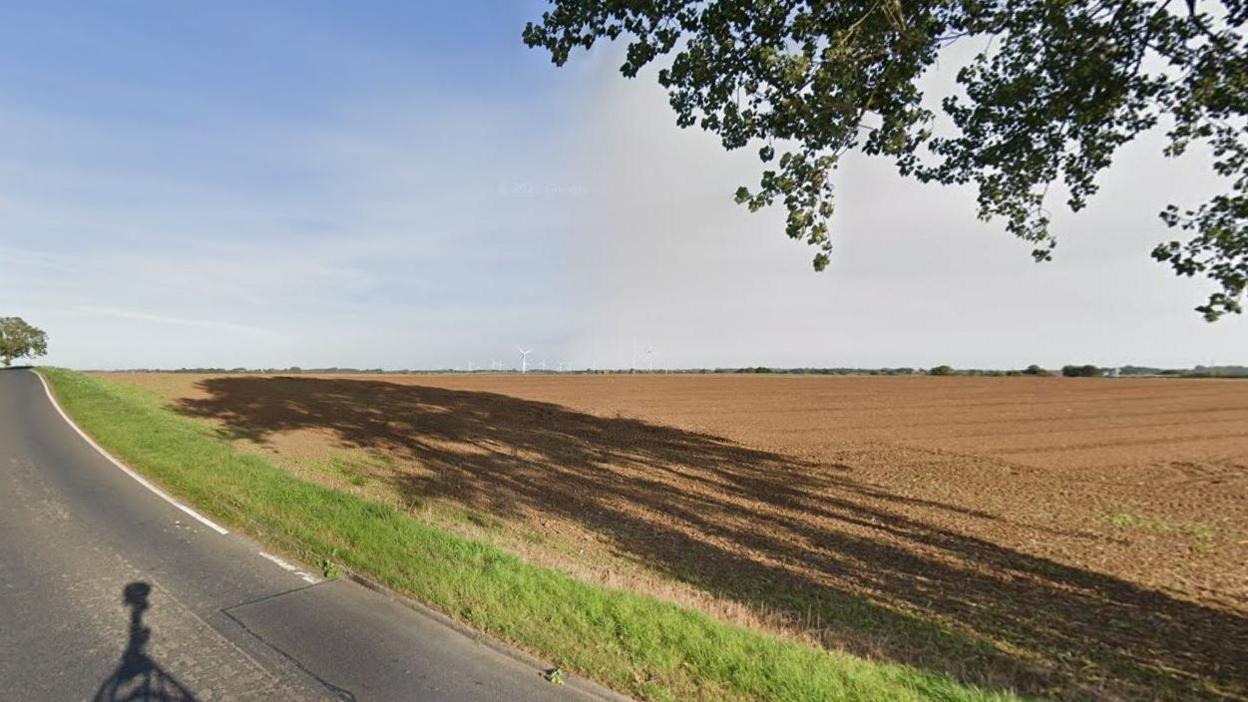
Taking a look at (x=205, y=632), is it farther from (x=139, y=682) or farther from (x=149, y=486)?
(x=149, y=486)

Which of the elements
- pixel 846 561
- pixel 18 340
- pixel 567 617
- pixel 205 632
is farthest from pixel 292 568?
pixel 18 340

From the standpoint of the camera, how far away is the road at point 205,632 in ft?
12.4

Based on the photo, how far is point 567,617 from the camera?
483 centimetres

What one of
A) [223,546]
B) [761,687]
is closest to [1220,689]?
[761,687]

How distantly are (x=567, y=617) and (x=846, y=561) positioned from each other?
5575 mm

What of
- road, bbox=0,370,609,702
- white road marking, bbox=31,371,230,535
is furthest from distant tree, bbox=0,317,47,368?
road, bbox=0,370,609,702

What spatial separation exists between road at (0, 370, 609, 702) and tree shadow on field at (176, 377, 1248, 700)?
3675 mm

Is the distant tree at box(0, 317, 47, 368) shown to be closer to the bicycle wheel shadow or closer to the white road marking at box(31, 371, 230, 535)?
the white road marking at box(31, 371, 230, 535)

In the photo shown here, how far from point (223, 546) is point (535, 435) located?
13538 millimetres

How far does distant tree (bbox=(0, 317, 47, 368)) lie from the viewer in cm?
8456

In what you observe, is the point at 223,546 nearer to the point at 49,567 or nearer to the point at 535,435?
the point at 49,567

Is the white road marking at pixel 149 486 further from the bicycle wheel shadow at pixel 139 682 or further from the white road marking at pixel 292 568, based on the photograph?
the bicycle wheel shadow at pixel 139 682

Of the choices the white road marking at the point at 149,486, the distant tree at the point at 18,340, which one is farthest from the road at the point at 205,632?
the distant tree at the point at 18,340

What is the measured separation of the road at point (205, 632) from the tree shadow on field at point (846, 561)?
12.1ft
